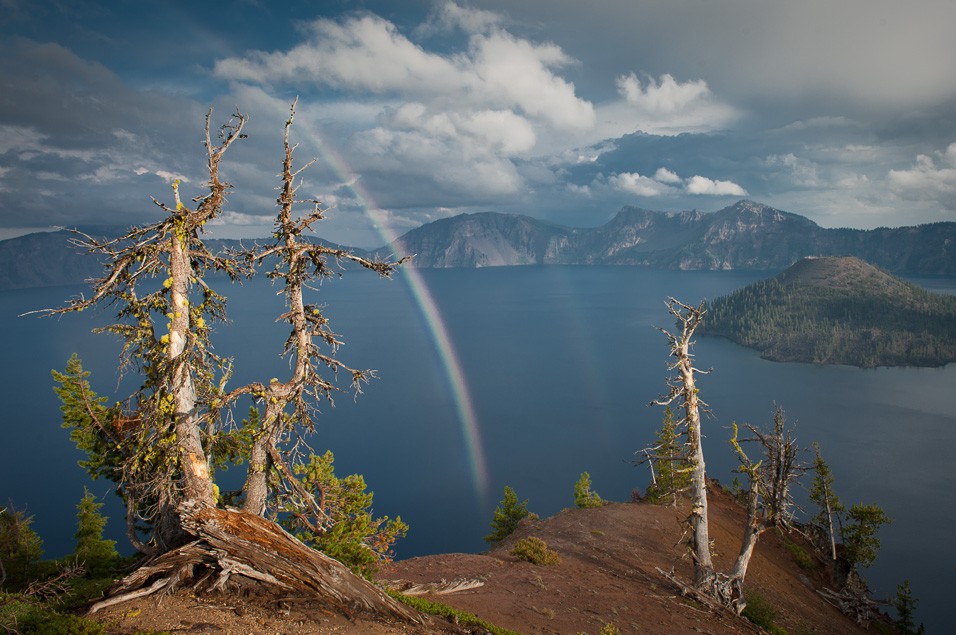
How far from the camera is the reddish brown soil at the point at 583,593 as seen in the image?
957 cm

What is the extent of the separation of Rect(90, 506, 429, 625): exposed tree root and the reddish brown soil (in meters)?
0.28

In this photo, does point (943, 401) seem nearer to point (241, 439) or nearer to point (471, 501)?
point (471, 501)

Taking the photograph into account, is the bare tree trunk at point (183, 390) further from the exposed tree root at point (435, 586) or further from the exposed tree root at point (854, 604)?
the exposed tree root at point (854, 604)

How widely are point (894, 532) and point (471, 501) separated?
73540 mm

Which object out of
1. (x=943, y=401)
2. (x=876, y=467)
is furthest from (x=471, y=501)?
(x=943, y=401)

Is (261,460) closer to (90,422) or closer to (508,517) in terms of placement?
(90,422)

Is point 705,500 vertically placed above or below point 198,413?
below

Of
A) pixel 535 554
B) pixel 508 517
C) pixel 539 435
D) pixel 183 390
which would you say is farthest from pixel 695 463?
pixel 539 435

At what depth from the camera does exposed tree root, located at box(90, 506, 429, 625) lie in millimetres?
9633

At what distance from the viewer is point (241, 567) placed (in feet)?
32.6

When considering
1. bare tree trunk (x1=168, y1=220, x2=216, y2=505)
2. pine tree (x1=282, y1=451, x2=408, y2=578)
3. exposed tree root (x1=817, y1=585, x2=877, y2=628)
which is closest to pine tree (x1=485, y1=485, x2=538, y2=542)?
exposed tree root (x1=817, y1=585, x2=877, y2=628)

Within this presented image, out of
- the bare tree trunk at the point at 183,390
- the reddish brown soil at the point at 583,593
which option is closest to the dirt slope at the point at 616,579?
the reddish brown soil at the point at 583,593

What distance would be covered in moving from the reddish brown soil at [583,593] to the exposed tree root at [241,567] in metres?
0.28

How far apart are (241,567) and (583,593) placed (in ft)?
53.1
